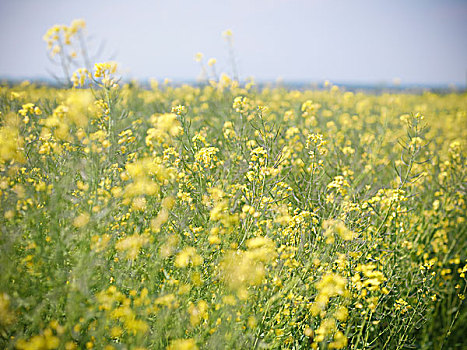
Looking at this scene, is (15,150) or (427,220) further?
(427,220)

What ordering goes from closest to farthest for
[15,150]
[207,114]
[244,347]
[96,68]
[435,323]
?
[244,347] → [15,150] → [96,68] → [435,323] → [207,114]

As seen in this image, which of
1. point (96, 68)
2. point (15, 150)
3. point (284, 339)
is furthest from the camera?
point (96, 68)

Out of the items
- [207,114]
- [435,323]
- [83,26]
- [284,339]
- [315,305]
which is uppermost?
[83,26]

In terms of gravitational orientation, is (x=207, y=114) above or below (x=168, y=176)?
above

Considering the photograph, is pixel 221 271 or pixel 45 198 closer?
pixel 45 198

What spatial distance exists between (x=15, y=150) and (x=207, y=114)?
3.63 metres

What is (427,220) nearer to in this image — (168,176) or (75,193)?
(168,176)

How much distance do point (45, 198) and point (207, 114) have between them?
12.8 feet

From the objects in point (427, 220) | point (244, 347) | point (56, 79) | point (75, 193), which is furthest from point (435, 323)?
point (56, 79)

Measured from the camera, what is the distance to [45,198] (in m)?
1.77

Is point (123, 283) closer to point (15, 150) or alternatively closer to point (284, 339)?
point (284, 339)

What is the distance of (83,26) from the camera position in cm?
238

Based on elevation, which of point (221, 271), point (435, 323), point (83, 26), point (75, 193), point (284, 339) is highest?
point (83, 26)

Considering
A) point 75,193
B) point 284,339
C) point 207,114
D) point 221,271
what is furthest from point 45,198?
point 207,114
